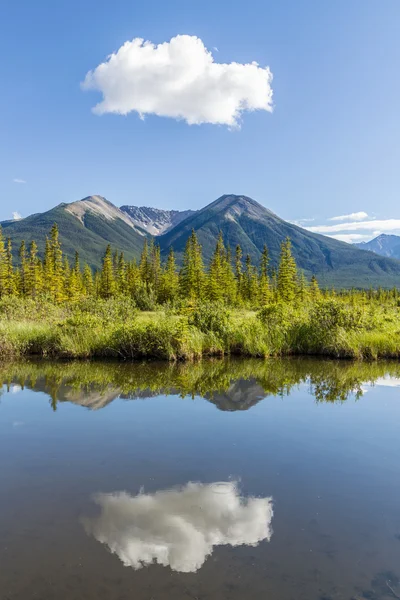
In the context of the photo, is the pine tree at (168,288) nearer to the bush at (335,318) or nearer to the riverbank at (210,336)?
the riverbank at (210,336)

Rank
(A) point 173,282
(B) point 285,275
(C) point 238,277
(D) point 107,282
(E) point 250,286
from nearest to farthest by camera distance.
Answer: (B) point 285,275, (A) point 173,282, (E) point 250,286, (D) point 107,282, (C) point 238,277

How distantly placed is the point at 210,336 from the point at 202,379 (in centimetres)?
455

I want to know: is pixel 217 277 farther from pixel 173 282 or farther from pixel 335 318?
pixel 335 318

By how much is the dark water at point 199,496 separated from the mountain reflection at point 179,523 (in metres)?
0.02

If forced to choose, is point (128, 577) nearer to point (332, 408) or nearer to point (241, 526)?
point (241, 526)

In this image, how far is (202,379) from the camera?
50.6 feet

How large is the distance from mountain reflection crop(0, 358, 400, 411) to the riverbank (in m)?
0.95

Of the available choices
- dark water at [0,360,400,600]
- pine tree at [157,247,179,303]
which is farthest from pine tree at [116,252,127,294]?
dark water at [0,360,400,600]

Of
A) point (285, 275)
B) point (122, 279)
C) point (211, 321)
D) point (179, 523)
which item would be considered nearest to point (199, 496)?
point (179, 523)

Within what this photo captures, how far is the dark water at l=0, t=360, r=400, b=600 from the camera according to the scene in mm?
4812

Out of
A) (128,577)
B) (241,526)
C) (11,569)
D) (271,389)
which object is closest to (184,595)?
(128,577)

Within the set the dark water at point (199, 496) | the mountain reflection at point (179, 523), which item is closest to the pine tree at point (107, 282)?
the dark water at point (199, 496)

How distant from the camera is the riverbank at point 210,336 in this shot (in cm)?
1891

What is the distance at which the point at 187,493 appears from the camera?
688cm
